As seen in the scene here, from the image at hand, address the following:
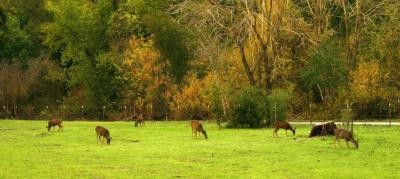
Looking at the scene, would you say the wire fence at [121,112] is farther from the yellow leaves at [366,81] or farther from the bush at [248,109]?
the bush at [248,109]

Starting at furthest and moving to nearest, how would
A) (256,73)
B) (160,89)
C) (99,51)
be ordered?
(99,51) → (160,89) → (256,73)

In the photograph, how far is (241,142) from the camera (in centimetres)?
2852

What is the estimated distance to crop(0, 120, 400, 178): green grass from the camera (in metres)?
19.4

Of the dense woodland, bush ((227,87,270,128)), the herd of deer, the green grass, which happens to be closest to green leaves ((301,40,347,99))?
the dense woodland

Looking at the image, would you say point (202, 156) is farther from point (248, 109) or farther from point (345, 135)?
point (248, 109)

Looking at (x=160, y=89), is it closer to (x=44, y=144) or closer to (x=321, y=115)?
(x=321, y=115)

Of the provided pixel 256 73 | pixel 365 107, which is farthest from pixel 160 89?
pixel 365 107

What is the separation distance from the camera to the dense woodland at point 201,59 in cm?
4291

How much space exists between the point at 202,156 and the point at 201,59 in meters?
32.2

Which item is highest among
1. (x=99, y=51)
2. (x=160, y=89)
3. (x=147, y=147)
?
(x=99, y=51)

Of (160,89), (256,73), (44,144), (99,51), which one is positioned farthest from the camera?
(99,51)

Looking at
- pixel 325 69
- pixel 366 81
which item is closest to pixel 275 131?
pixel 325 69

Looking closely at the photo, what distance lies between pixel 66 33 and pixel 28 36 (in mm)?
6848

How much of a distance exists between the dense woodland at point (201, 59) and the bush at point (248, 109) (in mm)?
64
